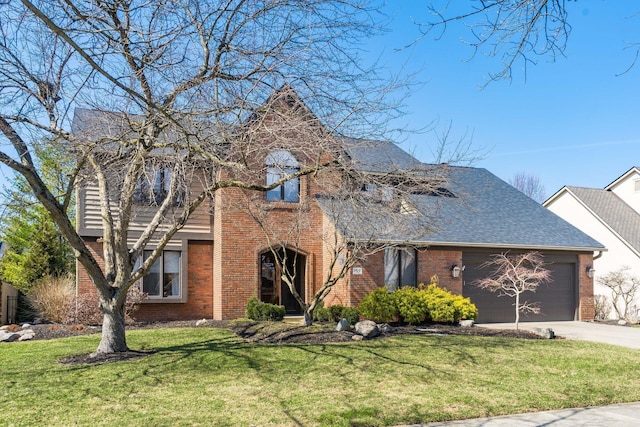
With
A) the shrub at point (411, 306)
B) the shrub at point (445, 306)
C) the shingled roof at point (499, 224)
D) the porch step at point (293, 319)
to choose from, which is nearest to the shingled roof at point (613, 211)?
the shingled roof at point (499, 224)

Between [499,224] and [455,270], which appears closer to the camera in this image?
[455,270]

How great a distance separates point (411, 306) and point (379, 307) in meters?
0.90

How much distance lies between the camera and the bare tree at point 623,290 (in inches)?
804

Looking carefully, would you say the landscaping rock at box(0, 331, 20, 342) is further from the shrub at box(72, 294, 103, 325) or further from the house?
the house

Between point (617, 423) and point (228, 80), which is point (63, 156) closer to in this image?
point (228, 80)

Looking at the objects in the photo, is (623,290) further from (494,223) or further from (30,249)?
(30,249)

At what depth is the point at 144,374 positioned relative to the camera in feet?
26.9

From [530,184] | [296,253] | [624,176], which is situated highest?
[530,184]

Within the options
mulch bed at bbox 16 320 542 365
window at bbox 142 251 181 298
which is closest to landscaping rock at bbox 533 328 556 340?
mulch bed at bbox 16 320 542 365

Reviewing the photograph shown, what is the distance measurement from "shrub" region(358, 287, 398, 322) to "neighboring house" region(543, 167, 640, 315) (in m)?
8.84

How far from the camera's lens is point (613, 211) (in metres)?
24.4

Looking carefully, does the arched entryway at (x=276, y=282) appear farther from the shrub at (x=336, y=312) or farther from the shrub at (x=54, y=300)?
the shrub at (x=54, y=300)

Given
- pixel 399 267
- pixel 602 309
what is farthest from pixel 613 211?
pixel 399 267

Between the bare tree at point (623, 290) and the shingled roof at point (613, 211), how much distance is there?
1.28m
